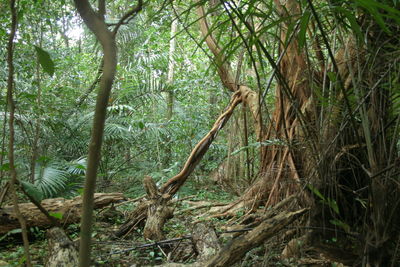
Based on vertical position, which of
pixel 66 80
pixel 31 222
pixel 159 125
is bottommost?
pixel 31 222

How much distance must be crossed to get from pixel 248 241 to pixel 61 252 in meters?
0.95

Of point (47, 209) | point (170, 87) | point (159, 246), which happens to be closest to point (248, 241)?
point (159, 246)

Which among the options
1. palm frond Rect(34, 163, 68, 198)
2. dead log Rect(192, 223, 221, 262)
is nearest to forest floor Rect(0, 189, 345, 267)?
dead log Rect(192, 223, 221, 262)

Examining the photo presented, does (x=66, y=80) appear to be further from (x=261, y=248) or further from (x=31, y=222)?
(x=261, y=248)

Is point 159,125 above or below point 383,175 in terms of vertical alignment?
above

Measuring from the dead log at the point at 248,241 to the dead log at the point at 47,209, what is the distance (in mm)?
1498

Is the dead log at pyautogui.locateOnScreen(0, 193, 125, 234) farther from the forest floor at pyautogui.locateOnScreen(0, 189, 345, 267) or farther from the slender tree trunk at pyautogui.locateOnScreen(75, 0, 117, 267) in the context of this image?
the slender tree trunk at pyautogui.locateOnScreen(75, 0, 117, 267)

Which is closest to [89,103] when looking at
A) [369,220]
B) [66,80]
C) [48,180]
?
[66,80]

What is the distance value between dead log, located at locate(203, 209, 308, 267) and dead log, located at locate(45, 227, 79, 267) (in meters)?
0.71

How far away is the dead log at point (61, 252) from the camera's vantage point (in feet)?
5.80

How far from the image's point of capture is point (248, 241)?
1635 mm

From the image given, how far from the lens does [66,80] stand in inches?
240

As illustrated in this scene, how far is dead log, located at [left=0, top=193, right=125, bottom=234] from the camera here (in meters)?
2.79

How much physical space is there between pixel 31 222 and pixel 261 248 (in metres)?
1.92
